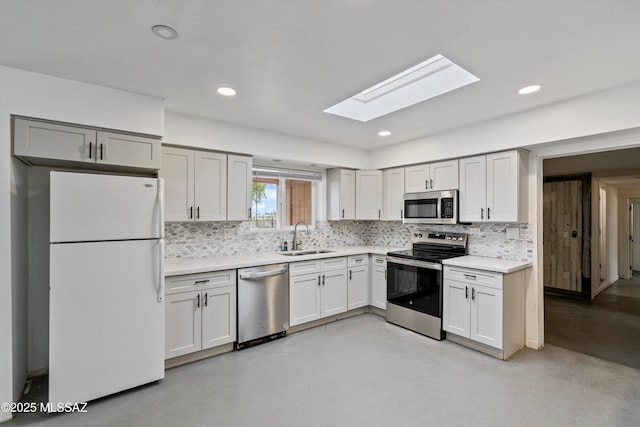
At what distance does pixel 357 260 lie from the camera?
420 cm

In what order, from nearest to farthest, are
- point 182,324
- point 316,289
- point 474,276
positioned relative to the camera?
point 182,324 → point 474,276 → point 316,289

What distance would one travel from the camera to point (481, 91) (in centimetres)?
252

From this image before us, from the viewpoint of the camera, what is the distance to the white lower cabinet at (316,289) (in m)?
3.57

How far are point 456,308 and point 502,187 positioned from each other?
4.63 feet

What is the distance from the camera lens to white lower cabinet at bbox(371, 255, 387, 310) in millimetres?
4103

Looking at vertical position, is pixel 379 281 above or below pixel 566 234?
below

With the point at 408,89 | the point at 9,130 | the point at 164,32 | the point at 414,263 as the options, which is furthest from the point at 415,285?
the point at 9,130

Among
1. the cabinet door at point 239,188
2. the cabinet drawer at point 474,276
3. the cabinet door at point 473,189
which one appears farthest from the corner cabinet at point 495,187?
the cabinet door at point 239,188

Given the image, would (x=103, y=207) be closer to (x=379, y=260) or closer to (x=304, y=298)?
(x=304, y=298)

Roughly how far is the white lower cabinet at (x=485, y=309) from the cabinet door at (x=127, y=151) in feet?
10.5

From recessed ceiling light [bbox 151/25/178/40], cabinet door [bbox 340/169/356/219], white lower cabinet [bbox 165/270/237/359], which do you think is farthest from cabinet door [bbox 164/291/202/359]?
cabinet door [bbox 340/169/356/219]

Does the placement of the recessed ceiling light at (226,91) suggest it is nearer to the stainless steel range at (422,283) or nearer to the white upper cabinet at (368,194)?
the white upper cabinet at (368,194)

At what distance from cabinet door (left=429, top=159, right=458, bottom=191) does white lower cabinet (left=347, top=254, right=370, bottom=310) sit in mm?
1372

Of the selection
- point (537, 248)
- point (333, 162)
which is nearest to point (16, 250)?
point (333, 162)
